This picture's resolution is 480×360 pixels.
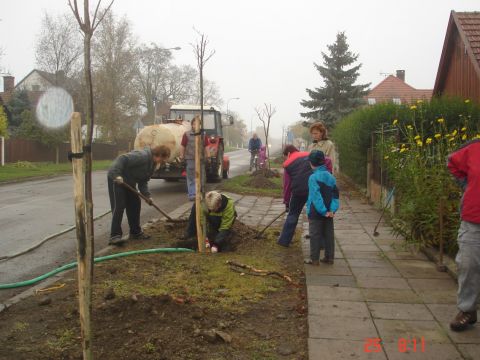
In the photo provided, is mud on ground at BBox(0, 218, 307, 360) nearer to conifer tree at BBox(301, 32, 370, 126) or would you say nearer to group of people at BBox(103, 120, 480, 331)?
group of people at BBox(103, 120, 480, 331)

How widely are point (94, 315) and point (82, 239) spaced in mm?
1276

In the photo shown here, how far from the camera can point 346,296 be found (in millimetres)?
4543

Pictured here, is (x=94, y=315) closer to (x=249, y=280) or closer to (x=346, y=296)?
(x=249, y=280)

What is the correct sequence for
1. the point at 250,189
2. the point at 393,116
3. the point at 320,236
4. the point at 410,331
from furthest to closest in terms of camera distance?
the point at 250,189
the point at 393,116
the point at 320,236
the point at 410,331

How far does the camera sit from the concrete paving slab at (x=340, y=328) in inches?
141

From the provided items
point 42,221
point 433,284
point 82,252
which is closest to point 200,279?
point 82,252

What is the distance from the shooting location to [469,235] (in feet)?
12.3

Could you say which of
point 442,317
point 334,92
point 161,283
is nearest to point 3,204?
point 161,283

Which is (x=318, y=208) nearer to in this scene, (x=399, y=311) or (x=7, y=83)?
(x=399, y=311)

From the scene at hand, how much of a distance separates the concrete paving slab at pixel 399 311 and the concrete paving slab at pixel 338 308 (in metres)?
0.08

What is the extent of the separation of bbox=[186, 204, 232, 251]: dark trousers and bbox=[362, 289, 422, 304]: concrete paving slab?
2.08 m

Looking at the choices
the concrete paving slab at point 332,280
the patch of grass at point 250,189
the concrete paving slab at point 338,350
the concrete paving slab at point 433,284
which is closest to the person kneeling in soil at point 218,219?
the concrete paving slab at point 332,280

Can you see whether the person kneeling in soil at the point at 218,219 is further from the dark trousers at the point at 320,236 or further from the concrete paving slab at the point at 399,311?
the concrete paving slab at the point at 399,311

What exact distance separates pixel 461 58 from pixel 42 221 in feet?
48.5
